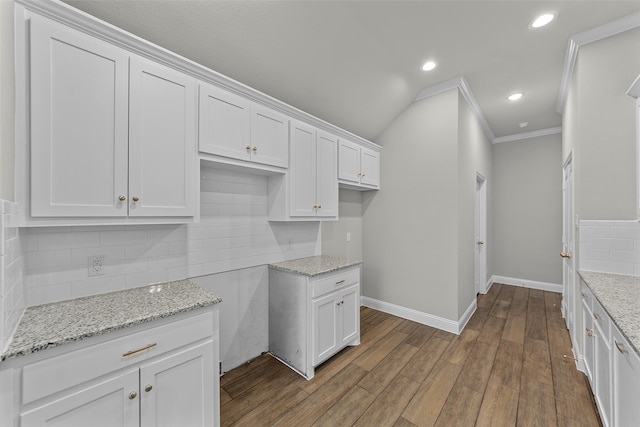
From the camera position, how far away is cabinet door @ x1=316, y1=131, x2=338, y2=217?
2.74 meters

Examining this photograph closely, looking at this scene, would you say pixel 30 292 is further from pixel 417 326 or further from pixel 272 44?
pixel 417 326

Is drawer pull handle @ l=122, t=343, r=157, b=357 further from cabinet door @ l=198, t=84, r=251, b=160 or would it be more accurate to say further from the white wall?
the white wall

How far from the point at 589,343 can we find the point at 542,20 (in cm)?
260

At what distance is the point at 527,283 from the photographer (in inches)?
190

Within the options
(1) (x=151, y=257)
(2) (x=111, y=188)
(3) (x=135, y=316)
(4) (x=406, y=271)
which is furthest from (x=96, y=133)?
(4) (x=406, y=271)

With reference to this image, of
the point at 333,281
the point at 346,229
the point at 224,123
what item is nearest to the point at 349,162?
the point at 346,229

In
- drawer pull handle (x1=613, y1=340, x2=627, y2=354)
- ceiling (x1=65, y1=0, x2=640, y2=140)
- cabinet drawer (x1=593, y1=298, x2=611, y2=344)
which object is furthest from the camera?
ceiling (x1=65, y1=0, x2=640, y2=140)

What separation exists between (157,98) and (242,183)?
0.95 meters

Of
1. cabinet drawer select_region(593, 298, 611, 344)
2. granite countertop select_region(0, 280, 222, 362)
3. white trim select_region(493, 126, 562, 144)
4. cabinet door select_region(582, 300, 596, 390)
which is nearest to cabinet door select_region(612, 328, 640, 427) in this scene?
cabinet drawer select_region(593, 298, 611, 344)

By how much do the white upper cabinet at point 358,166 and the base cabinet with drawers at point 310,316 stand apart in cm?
114

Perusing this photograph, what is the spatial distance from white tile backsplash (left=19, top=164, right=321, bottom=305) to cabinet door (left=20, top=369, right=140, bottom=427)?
25.7 inches

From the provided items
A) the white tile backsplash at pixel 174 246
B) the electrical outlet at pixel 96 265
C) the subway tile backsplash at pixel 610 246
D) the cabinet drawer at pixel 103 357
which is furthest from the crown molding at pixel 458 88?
the electrical outlet at pixel 96 265

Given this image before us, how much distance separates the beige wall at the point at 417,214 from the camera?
3023 millimetres

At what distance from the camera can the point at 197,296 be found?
1.57 m
